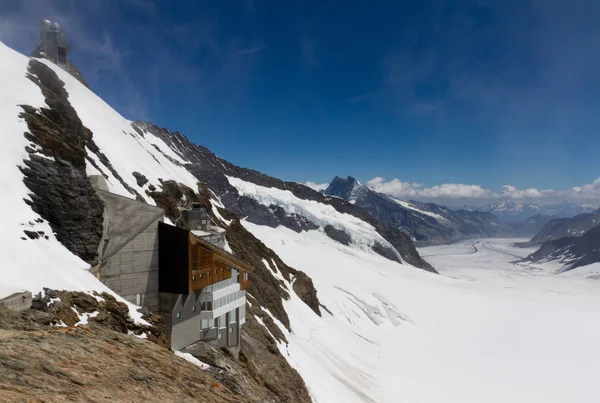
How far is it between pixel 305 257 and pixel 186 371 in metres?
109

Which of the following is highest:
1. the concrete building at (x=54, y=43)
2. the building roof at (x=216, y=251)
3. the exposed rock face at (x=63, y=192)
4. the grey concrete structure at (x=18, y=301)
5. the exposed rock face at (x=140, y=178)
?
the concrete building at (x=54, y=43)

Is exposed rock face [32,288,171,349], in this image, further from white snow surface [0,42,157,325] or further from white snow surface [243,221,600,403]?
white snow surface [243,221,600,403]

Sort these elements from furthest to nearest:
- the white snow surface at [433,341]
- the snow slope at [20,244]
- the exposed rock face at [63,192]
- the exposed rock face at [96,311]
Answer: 1. the white snow surface at [433,341]
2. the exposed rock face at [63,192]
3. the snow slope at [20,244]
4. the exposed rock face at [96,311]

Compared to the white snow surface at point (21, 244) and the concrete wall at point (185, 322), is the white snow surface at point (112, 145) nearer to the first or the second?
the white snow surface at point (21, 244)

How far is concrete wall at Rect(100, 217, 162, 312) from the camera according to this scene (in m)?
18.8

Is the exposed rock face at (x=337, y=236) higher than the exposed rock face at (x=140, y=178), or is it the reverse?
the exposed rock face at (x=140, y=178)

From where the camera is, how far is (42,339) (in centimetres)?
866

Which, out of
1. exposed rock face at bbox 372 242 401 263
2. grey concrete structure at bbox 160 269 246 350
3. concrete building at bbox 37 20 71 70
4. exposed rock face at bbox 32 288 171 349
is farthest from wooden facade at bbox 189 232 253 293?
exposed rock face at bbox 372 242 401 263

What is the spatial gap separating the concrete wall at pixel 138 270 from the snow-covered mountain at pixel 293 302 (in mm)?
1705

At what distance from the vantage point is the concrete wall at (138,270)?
18750 millimetres

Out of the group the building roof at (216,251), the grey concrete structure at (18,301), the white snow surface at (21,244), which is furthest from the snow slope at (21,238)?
the building roof at (216,251)

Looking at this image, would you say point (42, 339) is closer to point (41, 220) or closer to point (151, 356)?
point (151, 356)

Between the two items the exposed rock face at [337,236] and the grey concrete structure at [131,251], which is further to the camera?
the exposed rock face at [337,236]

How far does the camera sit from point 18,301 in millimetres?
11414
